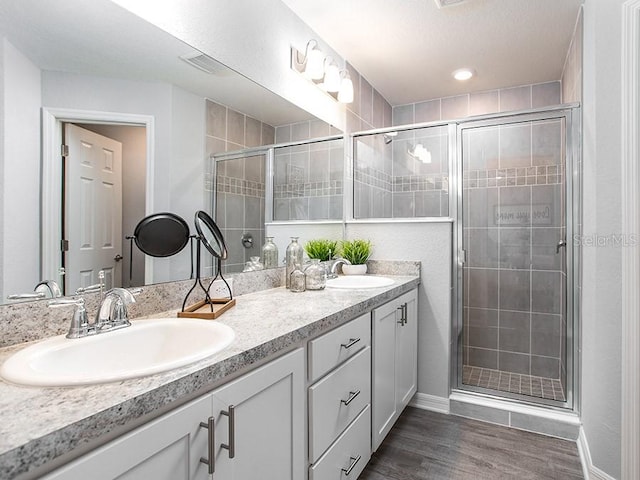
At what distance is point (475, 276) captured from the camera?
8.04ft

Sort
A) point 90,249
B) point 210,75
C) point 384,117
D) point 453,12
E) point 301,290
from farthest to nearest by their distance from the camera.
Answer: point 384,117
point 453,12
point 301,290
point 210,75
point 90,249

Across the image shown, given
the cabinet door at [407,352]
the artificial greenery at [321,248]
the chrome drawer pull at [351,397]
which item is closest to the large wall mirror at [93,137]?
the chrome drawer pull at [351,397]

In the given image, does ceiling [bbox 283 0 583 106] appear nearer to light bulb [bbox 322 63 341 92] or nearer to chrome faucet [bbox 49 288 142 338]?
light bulb [bbox 322 63 341 92]

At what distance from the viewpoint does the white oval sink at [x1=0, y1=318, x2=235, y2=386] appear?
27.4 inches

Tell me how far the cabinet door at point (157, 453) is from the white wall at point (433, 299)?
1.85 metres

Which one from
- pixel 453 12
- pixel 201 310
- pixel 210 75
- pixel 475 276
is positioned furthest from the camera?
pixel 475 276

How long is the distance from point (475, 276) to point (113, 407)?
90.8 inches

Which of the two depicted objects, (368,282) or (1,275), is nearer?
(1,275)

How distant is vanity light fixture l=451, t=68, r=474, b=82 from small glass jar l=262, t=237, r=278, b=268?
2109 millimetres

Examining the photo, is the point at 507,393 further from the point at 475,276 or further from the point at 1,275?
the point at 1,275

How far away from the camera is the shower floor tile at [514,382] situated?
2213 millimetres

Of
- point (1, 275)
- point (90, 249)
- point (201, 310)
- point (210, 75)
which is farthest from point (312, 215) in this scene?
point (1, 275)

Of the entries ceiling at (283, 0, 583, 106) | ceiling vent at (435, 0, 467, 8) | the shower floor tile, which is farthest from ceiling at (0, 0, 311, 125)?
the shower floor tile

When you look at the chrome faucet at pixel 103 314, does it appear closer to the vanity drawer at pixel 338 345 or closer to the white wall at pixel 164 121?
the white wall at pixel 164 121
